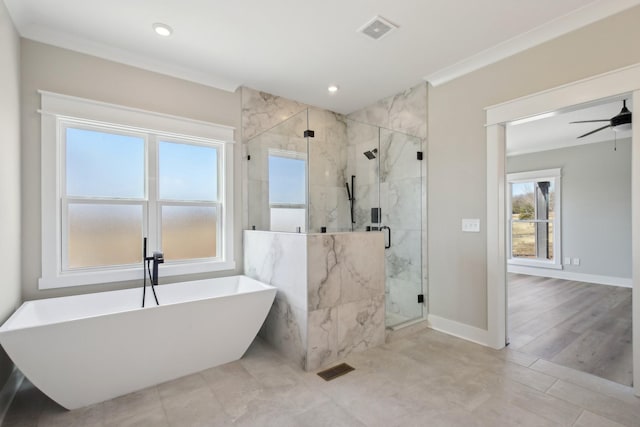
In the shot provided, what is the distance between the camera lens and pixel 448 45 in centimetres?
267

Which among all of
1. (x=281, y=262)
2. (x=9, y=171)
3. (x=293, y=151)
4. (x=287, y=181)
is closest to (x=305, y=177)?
(x=287, y=181)

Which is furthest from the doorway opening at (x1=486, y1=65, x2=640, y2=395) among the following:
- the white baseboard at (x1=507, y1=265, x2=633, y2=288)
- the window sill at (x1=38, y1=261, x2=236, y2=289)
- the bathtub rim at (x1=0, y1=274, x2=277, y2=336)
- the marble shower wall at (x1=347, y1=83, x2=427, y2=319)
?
the white baseboard at (x1=507, y1=265, x2=633, y2=288)

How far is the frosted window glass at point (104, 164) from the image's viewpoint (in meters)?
2.64

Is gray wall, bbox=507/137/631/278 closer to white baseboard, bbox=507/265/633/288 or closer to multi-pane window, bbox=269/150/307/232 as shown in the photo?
white baseboard, bbox=507/265/633/288

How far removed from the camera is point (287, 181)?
2.99m

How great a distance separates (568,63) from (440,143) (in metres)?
1.19

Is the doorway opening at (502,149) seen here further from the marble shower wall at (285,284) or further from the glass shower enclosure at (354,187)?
the marble shower wall at (285,284)

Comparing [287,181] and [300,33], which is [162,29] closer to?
[300,33]

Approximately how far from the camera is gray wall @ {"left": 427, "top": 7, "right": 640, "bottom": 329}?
2.24m

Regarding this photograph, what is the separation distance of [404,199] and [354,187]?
0.60 metres

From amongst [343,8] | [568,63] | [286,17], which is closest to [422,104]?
[568,63]

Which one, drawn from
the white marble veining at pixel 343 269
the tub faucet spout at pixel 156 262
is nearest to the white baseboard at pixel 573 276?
the white marble veining at pixel 343 269

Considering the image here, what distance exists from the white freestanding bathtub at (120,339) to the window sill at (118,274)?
146mm

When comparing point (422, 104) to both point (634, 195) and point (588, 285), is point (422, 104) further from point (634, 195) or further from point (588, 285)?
point (588, 285)
